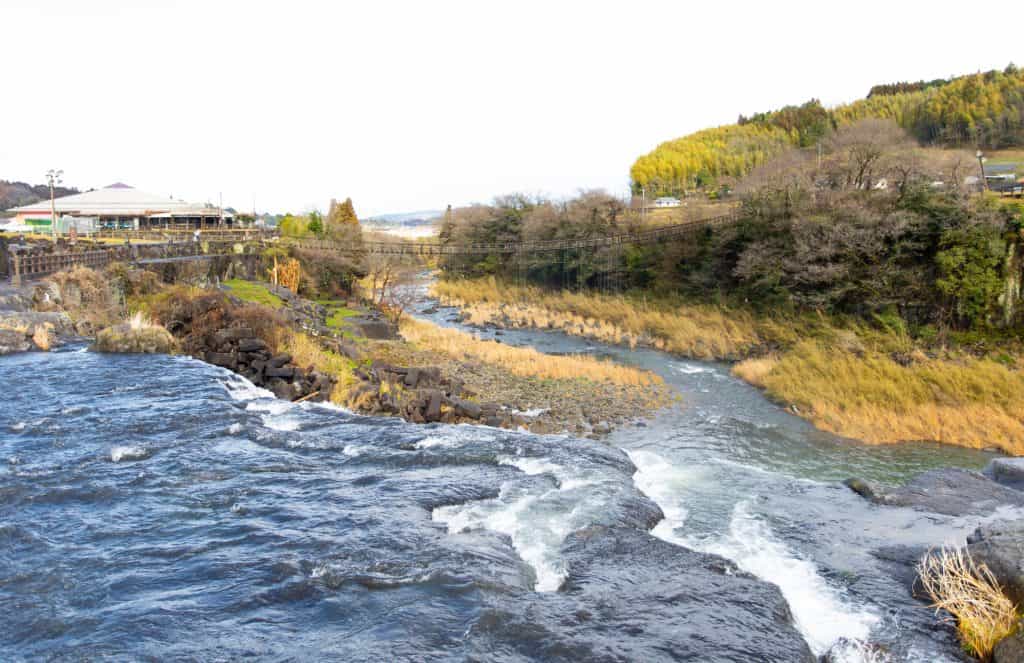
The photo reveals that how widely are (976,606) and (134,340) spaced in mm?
19580

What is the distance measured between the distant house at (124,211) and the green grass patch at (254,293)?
69.8 ft

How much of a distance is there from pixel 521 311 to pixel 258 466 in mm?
31693

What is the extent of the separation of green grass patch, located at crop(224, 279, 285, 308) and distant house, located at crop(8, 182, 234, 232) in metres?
21.3

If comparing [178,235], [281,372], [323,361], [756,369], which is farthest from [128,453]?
[178,235]

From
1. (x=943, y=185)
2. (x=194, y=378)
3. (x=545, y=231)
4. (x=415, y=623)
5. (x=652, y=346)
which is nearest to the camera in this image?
(x=415, y=623)

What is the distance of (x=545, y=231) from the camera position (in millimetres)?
52250

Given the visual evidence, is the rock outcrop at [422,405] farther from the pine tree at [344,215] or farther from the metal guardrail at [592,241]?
the pine tree at [344,215]

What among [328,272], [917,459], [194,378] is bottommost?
[917,459]

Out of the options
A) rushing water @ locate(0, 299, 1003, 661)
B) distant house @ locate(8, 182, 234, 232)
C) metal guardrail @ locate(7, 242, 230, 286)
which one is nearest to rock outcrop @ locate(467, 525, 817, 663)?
rushing water @ locate(0, 299, 1003, 661)

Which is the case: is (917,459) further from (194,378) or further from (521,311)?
(521,311)

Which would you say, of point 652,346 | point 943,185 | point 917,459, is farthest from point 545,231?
point 917,459

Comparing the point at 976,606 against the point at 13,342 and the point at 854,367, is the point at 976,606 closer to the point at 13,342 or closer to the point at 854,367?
the point at 854,367

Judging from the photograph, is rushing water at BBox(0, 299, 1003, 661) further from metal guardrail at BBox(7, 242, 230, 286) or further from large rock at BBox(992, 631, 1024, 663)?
metal guardrail at BBox(7, 242, 230, 286)

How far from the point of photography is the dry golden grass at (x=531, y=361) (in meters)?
22.9
